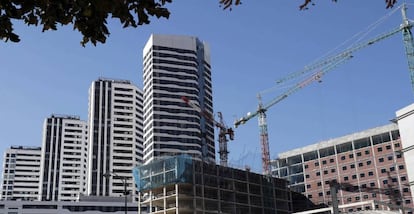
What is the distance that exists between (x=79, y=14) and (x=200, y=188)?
9291 centimetres

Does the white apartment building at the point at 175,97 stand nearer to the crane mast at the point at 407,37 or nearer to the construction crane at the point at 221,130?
the construction crane at the point at 221,130

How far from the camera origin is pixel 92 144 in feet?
644

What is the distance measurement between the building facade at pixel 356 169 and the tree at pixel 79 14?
130384 mm

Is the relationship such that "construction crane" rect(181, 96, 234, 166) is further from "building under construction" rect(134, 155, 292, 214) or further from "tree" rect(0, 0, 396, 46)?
"tree" rect(0, 0, 396, 46)

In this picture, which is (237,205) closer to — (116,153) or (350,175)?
(350,175)

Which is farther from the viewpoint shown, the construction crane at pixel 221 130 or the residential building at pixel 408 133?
the construction crane at pixel 221 130

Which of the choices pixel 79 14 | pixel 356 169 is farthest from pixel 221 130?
pixel 79 14

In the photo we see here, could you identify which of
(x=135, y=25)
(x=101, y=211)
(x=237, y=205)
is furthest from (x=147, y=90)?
(x=135, y=25)

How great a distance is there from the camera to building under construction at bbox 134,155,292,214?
3752 inches

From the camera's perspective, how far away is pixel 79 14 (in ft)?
19.0

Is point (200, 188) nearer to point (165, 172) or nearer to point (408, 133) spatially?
point (165, 172)

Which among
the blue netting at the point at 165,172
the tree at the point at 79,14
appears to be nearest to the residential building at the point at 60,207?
the blue netting at the point at 165,172

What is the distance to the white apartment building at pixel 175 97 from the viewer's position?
16262cm

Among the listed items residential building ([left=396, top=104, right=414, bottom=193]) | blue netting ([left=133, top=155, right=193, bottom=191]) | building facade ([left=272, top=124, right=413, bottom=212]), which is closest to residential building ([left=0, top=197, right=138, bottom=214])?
blue netting ([left=133, top=155, right=193, bottom=191])
